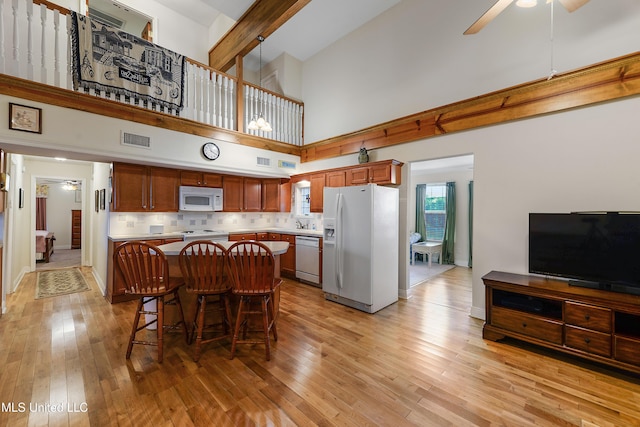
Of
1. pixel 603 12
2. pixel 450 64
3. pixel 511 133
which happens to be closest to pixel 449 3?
pixel 450 64

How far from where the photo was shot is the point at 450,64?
3.62 m

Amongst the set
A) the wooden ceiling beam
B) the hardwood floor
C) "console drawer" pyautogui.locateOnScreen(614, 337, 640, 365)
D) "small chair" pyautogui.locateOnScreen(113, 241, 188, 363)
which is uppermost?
the wooden ceiling beam

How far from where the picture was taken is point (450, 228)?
22.7 ft

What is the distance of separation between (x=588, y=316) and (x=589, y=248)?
633mm

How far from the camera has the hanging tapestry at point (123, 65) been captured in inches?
131

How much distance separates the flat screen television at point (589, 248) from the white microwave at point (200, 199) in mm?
4921

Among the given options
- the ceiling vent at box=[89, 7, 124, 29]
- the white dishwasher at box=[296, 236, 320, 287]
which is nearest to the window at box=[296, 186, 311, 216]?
the white dishwasher at box=[296, 236, 320, 287]

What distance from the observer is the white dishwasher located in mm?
4617

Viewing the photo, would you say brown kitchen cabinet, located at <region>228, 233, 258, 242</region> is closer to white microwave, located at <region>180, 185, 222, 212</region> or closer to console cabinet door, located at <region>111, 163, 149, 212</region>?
white microwave, located at <region>180, 185, 222, 212</region>

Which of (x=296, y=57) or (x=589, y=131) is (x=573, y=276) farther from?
(x=296, y=57)

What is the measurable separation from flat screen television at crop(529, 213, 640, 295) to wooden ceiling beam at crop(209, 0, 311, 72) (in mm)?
3881

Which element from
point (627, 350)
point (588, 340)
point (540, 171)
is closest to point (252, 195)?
point (540, 171)

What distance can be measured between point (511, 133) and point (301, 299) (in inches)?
141

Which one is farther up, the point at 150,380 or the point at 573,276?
the point at 573,276
